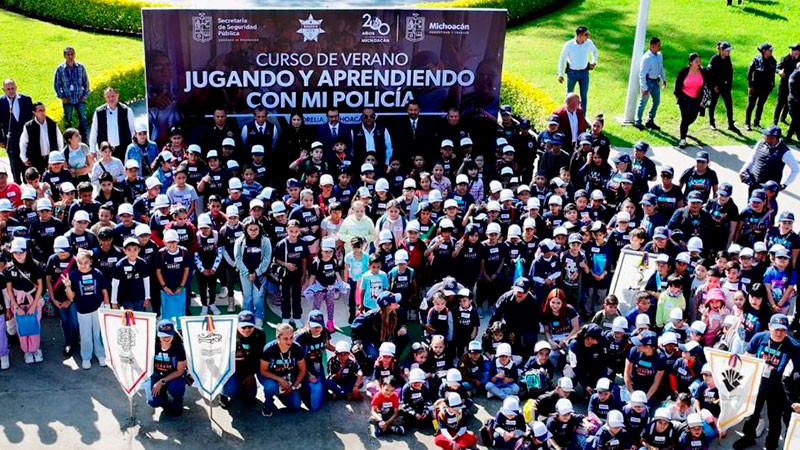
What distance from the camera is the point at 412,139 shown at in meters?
16.9

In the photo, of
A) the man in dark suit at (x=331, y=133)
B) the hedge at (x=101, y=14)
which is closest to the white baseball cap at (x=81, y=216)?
the man in dark suit at (x=331, y=133)

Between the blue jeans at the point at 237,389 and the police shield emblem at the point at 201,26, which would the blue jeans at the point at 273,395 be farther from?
the police shield emblem at the point at 201,26

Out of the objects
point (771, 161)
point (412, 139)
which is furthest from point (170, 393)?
point (771, 161)

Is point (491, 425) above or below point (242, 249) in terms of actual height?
below

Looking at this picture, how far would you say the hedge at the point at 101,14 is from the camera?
25.6 metres

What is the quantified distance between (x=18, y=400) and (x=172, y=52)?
655 centimetres

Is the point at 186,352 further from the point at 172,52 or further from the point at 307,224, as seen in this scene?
the point at 172,52

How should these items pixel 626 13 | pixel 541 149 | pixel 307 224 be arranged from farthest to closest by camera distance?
pixel 626 13, pixel 541 149, pixel 307 224

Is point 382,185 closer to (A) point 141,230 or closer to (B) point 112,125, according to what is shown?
(A) point 141,230

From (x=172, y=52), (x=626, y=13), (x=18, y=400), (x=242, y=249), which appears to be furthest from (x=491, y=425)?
(x=626, y=13)

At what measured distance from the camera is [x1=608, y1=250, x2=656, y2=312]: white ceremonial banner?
43.2 feet

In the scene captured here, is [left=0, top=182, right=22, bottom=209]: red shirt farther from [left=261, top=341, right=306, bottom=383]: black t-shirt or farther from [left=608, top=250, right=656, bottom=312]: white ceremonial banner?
[left=608, top=250, right=656, bottom=312]: white ceremonial banner

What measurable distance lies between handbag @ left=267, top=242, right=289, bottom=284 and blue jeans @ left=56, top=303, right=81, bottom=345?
8.02ft

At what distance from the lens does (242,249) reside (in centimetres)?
1312
